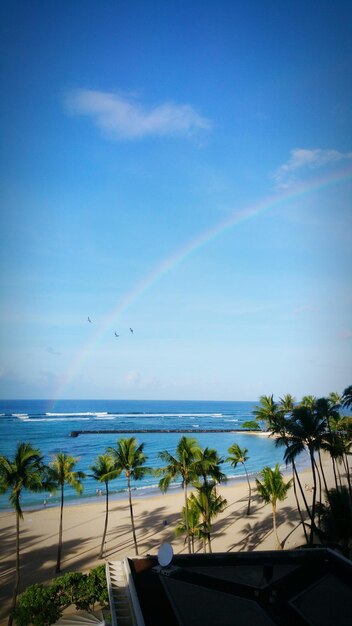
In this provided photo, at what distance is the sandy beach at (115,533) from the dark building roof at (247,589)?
16.9 m

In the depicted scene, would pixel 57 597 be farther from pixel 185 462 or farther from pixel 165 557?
pixel 185 462

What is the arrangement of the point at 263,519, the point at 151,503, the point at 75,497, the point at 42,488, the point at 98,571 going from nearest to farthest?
the point at 98,571 < the point at 42,488 < the point at 263,519 < the point at 151,503 < the point at 75,497

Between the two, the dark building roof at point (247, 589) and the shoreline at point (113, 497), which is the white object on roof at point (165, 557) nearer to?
the dark building roof at point (247, 589)

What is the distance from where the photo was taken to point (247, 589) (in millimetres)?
12547

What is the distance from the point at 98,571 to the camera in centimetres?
2177

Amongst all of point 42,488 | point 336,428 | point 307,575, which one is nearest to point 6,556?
point 42,488

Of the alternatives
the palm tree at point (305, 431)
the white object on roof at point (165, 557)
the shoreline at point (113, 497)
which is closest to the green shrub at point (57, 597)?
the white object on roof at point (165, 557)

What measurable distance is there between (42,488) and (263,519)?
26.0m

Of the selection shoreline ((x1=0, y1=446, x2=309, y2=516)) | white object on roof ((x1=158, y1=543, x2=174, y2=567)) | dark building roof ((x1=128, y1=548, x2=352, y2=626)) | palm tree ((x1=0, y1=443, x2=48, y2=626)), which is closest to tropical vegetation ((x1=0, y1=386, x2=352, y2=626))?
palm tree ((x1=0, y1=443, x2=48, y2=626))

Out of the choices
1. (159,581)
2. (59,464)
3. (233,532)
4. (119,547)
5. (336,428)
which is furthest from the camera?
(336,428)

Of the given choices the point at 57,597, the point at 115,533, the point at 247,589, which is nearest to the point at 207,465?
the point at 57,597

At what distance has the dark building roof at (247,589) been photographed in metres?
10.9

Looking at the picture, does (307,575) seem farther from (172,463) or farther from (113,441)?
(113,441)

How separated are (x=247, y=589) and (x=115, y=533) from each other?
31.3 meters
